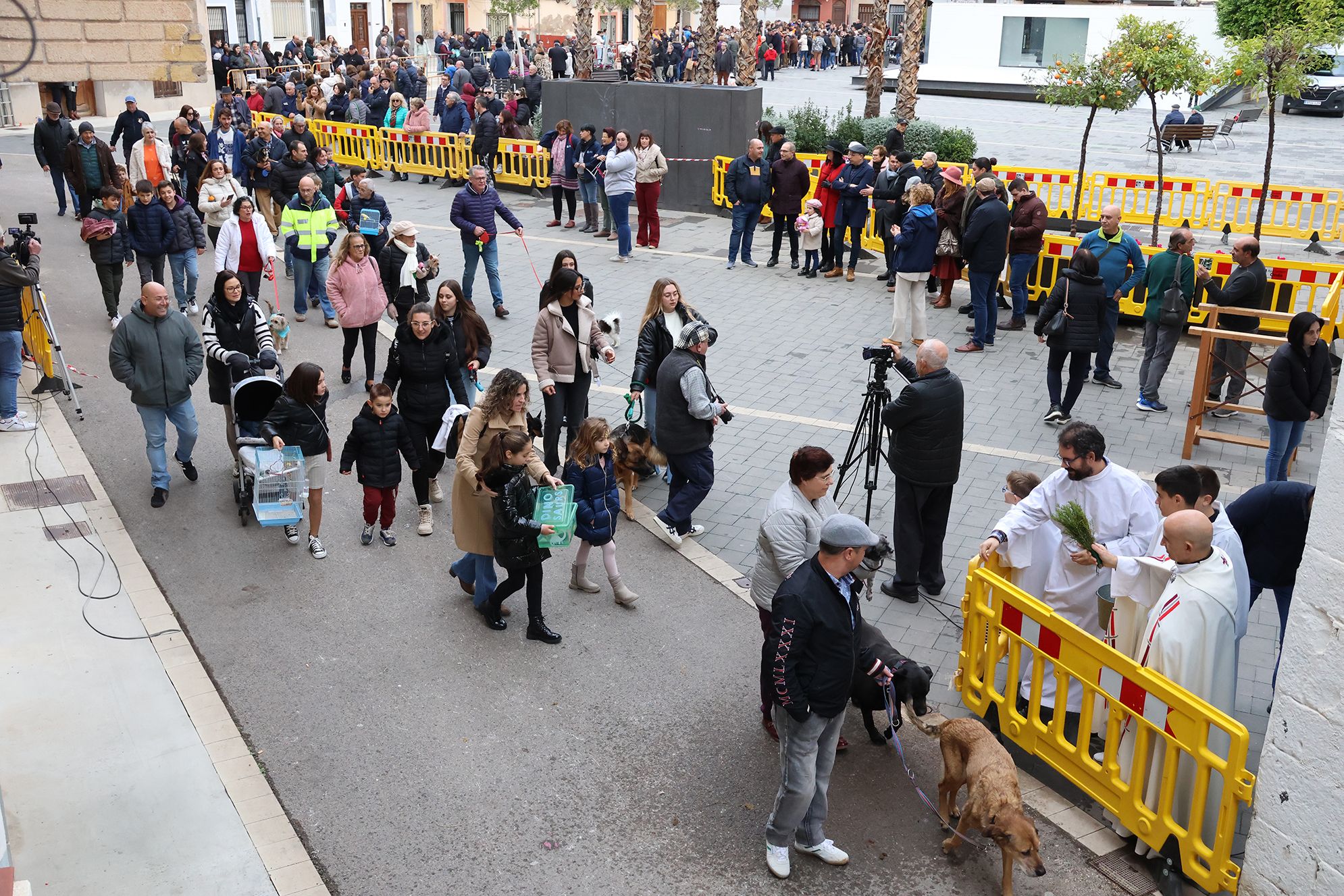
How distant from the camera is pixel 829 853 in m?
5.35

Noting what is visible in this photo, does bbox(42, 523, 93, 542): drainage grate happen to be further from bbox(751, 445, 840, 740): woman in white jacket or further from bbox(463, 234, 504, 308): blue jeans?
bbox(463, 234, 504, 308): blue jeans

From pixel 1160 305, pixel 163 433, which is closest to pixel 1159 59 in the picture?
pixel 1160 305

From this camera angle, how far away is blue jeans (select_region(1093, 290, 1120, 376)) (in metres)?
10.7

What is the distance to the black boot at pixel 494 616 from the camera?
7259 mm

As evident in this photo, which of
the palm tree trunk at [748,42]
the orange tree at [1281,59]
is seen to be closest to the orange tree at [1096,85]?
the orange tree at [1281,59]

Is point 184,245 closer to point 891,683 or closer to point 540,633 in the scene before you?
point 540,633

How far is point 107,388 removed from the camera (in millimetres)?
11375

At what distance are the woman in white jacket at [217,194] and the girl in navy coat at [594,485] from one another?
873 cm

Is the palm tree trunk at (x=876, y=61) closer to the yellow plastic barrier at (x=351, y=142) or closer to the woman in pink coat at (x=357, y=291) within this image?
the yellow plastic barrier at (x=351, y=142)

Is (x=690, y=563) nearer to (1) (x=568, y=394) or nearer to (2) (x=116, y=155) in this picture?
(1) (x=568, y=394)

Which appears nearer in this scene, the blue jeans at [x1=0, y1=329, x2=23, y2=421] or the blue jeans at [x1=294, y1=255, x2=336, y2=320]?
the blue jeans at [x1=0, y1=329, x2=23, y2=421]

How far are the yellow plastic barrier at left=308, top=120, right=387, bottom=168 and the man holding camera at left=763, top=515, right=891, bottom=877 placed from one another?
67.1 ft

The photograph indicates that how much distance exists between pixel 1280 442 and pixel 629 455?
195 inches

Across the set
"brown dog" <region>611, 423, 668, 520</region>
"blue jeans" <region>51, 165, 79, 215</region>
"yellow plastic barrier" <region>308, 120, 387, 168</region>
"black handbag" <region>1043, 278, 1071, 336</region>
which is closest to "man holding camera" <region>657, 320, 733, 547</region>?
"brown dog" <region>611, 423, 668, 520</region>
